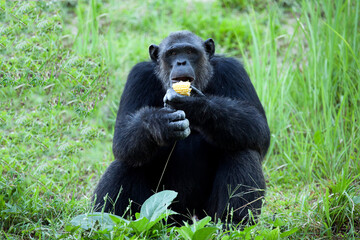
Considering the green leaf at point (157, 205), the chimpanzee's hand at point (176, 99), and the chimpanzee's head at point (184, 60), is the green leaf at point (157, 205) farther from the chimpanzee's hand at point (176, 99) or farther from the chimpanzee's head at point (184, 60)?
the chimpanzee's head at point (184, 60)

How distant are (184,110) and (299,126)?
10.0 ft

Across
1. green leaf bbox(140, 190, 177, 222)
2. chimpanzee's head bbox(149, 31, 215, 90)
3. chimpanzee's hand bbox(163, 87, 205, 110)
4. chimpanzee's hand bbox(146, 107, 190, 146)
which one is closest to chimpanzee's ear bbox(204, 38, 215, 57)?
chimpanzee's head bbox(149, 31, 215, 90)

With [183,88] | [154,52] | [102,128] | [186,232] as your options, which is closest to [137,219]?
[186,232]

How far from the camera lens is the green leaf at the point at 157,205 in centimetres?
473

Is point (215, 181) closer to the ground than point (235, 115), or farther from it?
closer to the ground

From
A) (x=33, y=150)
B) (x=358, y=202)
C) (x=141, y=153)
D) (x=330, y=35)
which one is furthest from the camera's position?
(x=330, y=35)

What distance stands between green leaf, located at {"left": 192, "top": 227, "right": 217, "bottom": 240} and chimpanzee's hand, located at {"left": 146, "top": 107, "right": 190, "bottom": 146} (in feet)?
4.23

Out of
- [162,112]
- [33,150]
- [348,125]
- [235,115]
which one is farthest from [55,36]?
[348,125]

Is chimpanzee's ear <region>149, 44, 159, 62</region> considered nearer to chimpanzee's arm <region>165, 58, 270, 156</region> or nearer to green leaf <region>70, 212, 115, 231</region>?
chimpanzee's arm <region>165, 58, 270, 156</region>

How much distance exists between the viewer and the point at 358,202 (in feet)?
17.3

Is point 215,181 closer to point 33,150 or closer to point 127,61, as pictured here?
point 33,150

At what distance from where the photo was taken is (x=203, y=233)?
4.37 m

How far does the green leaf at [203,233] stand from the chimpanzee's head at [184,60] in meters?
A: 1.99

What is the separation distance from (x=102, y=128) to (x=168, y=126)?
3.83 meters
